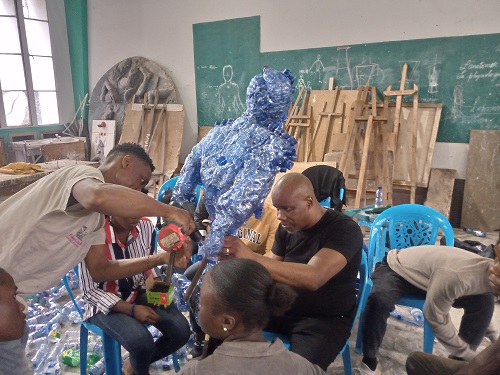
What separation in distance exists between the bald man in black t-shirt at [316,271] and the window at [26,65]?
6.22 meters

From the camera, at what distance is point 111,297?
1822mm

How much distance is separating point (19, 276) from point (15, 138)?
19.2ft

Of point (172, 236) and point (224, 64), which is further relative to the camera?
point (224, 64)

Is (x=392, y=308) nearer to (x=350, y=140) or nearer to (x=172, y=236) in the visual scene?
(x=172, y=236)

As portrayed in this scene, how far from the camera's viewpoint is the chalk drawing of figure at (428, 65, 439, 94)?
4.85m

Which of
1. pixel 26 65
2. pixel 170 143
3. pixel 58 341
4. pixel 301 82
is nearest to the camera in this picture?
pixel 58 341

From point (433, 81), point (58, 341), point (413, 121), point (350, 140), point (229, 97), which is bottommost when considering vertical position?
point (58, 341)

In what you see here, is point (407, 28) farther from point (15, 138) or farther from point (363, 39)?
point (15, 138)

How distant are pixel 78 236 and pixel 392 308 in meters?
1.60

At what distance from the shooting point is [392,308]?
82.1 inches

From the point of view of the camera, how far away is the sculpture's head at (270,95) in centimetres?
148

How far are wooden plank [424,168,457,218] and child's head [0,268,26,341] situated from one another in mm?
4668

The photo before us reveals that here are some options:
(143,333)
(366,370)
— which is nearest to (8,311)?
(143,333)

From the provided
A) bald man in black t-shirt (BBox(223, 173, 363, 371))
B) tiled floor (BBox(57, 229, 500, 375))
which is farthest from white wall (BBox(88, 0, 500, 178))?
bald man in black t-shirt (BBox(223, 173, 363, 371))
